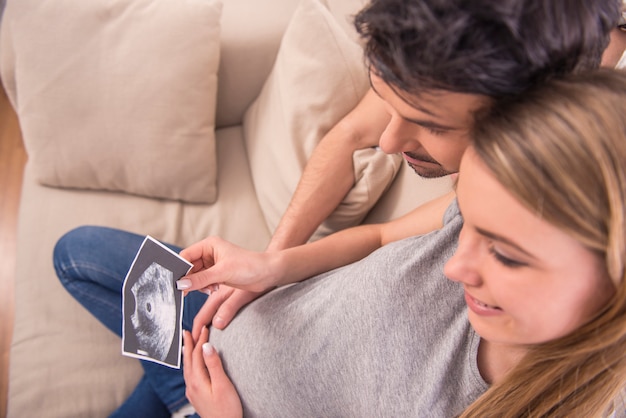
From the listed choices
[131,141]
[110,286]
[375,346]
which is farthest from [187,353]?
Answer: [131,141]

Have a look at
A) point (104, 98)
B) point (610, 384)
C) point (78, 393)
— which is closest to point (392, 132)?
point (610, 384)

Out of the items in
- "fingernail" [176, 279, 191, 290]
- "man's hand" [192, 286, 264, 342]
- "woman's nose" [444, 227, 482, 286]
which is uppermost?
"woman's nose" [444, 227, 482, 286]

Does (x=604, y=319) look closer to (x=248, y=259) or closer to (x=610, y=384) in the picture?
(x=610, y=384)

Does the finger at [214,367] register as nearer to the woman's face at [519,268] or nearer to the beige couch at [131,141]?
the beige couch at [131,141]

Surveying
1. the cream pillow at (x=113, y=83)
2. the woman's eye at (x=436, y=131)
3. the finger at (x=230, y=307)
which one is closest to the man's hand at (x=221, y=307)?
the finger at (x=230, y=307)

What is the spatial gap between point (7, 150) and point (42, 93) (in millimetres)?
867

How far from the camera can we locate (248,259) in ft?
3.21

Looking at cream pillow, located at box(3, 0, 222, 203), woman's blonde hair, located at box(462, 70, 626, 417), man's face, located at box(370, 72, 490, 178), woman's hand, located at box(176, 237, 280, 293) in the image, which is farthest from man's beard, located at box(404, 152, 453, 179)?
cream pillow, located at box(3, 0, 222, 203)

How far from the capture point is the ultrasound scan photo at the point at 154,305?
0.90 m

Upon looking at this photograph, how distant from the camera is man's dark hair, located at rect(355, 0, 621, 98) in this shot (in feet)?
1.91

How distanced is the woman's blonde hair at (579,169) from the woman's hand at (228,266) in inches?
21.4

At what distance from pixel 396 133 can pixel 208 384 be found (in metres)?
0.63

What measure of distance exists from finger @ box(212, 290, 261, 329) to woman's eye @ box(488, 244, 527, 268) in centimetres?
61

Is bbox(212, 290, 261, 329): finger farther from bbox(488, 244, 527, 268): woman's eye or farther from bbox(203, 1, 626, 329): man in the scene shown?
bbox(488, 244, 527, 268): woman's eye
